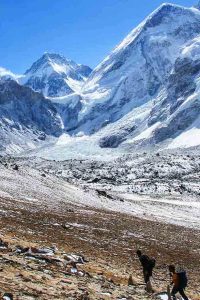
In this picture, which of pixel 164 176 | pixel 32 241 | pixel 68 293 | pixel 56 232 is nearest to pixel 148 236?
pixel 56 232

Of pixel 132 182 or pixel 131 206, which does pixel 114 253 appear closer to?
pixel 131 206

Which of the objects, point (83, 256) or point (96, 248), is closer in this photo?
point (83, 256)

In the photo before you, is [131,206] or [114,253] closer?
[114,253]

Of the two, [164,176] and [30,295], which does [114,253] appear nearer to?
[30,295]

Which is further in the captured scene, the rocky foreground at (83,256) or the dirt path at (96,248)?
the dirt path at (96,248)

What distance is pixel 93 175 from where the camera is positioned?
7692 inches

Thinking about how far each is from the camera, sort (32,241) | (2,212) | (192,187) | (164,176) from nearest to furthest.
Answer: (32,241) < (2,212) < (192,187) < (164,176)

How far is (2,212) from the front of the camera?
113 ft

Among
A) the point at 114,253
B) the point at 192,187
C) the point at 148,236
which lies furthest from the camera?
the point at 192,187

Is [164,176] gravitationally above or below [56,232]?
above

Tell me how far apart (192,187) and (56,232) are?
445 ft

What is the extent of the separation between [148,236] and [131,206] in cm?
3636

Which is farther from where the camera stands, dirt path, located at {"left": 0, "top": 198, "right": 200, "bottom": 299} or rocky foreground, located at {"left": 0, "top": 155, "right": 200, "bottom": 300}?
dirt path, located at {"left": 0, "top": 198, "right": 200, "bottom": 299}

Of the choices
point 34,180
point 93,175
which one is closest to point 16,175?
point 34,180
